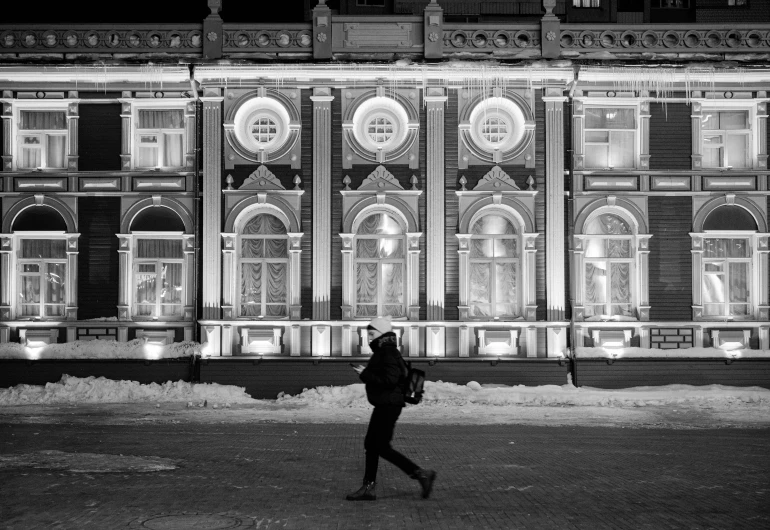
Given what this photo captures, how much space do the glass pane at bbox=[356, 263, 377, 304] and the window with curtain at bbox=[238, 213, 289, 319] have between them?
1.89 m

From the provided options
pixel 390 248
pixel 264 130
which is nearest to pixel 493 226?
pixel 390 248

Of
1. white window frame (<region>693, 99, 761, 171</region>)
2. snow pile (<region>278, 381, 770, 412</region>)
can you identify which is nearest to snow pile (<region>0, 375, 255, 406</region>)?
snow pile (<region>278, 381, 770, 412</region>)

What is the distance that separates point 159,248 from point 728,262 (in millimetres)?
15082

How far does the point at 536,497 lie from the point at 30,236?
1866 cm

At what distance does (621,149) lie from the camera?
85.3 feet

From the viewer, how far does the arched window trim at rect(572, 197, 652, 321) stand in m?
25.5

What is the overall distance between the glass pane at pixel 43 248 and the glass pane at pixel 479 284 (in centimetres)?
1082

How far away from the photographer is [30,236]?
25766mm

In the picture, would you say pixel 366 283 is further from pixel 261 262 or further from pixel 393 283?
pixel 261 262

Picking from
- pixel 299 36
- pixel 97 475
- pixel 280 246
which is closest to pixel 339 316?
pixel 280 246

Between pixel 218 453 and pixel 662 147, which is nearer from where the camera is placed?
pixel 218 453

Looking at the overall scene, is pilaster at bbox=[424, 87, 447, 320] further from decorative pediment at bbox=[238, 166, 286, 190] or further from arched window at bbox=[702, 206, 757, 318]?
arched window at bbox=[702, 206, 757, 318]

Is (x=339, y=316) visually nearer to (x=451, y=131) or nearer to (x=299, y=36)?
(x=451, y=131)

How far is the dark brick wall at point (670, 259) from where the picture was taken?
84.1ft
